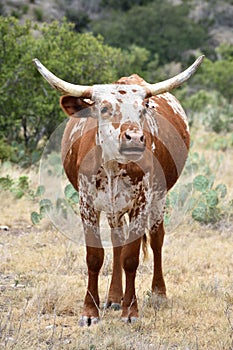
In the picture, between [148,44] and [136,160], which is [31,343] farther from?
[148,44]

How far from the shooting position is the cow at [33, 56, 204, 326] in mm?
4645

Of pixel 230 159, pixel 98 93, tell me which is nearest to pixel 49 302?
pixel 98 93

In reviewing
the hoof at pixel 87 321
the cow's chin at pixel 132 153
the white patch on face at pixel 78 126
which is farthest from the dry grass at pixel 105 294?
the white patch on face at pixel 78 126

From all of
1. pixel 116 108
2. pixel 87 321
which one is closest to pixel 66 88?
pixel 116 108

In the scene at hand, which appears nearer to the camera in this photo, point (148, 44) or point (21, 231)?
point (21, 231)

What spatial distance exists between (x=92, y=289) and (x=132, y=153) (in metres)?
1.37

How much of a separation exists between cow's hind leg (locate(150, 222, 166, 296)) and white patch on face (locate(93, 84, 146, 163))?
1509mm

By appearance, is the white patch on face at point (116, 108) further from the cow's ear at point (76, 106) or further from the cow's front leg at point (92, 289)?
the cow's front leg at point (92, 289)

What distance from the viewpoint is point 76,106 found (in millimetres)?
4891

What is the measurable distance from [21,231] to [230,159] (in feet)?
20.4

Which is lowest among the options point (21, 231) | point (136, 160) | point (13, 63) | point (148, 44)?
point (148, 44)

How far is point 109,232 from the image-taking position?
6.05 m

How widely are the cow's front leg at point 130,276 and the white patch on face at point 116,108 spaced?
0.79 metres

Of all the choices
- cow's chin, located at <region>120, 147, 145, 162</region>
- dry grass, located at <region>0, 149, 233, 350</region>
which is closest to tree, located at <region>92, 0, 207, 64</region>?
dry grass, located at <region>0, 149, 233, 350</region>
